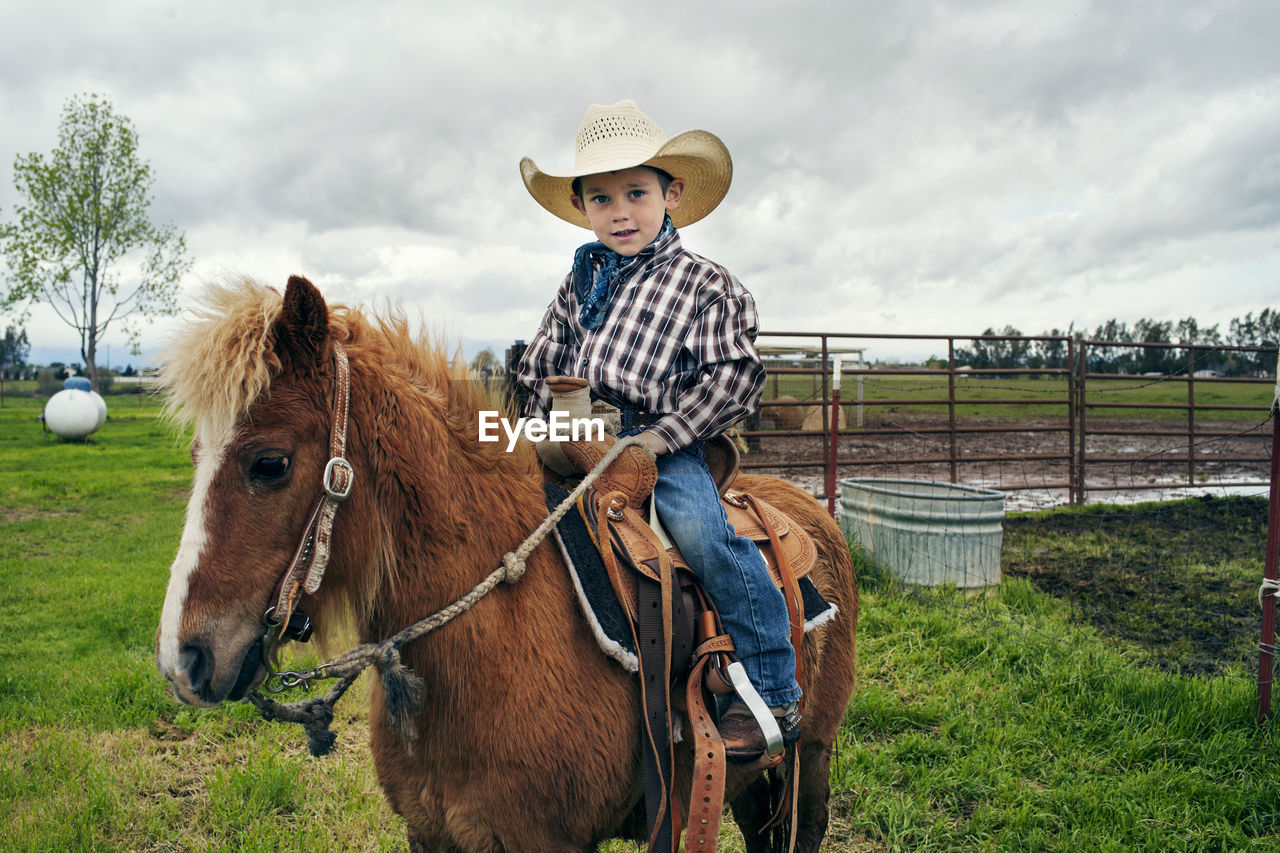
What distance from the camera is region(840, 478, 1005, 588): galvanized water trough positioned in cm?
560

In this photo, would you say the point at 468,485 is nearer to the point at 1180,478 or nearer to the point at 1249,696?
the point at 1249,696

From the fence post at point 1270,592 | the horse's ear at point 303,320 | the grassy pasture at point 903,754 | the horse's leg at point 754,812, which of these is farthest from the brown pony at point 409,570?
the fence post at point 1270,592

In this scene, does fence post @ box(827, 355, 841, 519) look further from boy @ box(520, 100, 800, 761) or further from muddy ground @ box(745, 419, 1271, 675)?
boy @ box(520, 100, 800, 761)

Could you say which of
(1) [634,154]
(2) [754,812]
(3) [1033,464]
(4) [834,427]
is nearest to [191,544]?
(1) [634,154]

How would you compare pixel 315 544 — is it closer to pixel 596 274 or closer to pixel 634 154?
pixel 596 274

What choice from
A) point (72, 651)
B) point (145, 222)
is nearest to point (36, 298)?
point (145, 222)

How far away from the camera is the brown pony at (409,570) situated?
4.68 feet

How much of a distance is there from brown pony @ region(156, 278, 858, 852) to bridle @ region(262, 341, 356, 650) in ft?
0.08

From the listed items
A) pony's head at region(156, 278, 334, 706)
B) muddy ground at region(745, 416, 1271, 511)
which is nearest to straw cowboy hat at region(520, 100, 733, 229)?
pony's head at region(156, 278, 334, 706)

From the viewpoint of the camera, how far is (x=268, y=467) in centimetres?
147

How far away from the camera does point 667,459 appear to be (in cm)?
204

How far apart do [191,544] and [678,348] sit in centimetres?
129

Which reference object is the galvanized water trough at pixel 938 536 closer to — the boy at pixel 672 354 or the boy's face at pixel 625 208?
the boy at pixel 672 354

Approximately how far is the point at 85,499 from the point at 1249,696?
531 inches
